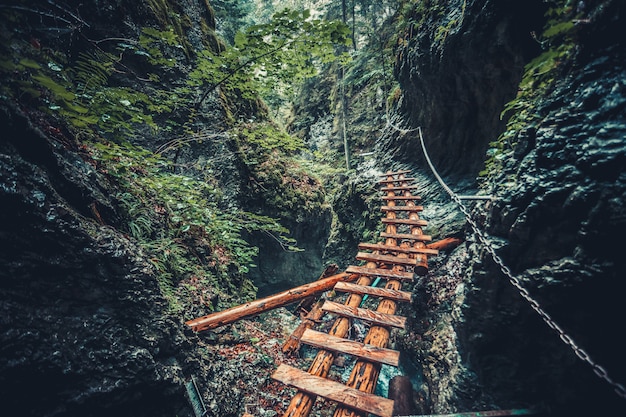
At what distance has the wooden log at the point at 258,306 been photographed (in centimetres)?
386

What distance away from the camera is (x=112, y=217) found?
10.0 feet

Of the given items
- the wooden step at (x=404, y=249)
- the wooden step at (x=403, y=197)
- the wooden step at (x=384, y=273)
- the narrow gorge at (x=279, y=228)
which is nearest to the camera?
the narrow gorge at (x=279, y=228)

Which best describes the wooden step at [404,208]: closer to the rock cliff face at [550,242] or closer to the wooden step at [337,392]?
the rock cliff face at [550,242]

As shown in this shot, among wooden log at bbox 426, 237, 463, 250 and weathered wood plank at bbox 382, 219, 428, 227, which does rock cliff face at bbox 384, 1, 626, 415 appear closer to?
wooden log at bbox 426, 237, 463, 250

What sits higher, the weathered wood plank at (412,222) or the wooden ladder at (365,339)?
the weathered wood plank at (412,222)

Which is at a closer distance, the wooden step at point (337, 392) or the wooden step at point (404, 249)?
the wooden step at point (337, 392)

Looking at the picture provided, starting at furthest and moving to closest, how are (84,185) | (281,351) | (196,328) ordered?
(281,351)
(196,328)
(84,185)

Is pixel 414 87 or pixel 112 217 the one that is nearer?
pixel 112 217

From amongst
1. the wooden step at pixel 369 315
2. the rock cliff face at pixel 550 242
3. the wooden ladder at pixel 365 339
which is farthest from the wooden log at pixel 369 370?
the rock cliff face at pixel 550 242

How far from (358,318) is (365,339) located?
1.00ft

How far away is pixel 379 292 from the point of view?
3988 millimetres

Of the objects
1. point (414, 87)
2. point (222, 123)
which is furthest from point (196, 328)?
point (414, 87)

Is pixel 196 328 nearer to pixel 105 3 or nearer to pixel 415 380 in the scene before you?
pixel 415 380

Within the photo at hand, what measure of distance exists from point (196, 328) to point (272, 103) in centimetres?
1421
